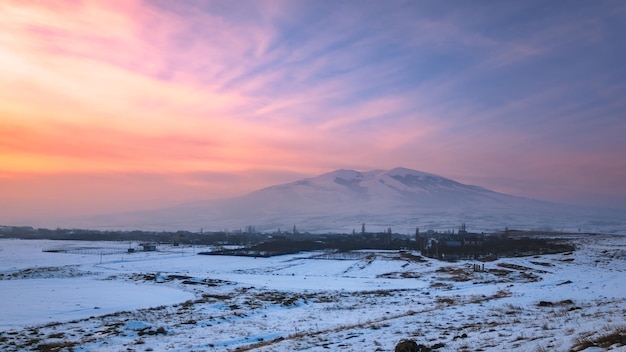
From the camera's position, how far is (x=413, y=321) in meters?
18.6

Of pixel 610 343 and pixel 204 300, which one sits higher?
pixel 610 343

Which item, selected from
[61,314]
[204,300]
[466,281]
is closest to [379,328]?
[204,300]

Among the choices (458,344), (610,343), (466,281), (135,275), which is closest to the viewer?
(610,343)

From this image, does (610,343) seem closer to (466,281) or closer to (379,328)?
(379,328)

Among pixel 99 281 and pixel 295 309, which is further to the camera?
pixel 99 281

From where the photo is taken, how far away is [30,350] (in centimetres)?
1634

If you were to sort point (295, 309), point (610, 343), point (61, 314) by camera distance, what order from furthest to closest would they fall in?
point (295, 309) → point (61, 314) → point (610, 343)

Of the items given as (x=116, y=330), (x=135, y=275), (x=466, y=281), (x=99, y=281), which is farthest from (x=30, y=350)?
(x=466, y=281)

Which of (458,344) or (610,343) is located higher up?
(610,343)

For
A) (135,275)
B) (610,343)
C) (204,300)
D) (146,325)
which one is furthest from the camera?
(135,275)

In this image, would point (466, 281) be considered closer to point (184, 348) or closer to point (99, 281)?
point (184, 348)

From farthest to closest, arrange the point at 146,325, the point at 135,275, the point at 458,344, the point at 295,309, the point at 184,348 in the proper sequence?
the point at 135,275 → the point at 295,309 → the point at 146,325 → the point at 184,348 → the point at 458,344

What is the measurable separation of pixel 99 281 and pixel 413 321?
34881 millimetres

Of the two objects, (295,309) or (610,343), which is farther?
(295,309)
